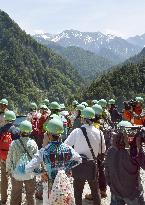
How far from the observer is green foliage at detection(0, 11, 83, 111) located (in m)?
136

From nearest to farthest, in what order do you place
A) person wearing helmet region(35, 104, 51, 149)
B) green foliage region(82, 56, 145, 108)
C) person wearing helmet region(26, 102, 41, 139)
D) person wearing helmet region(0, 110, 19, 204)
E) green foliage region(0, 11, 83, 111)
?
person wearing helmet region(0, 110, 19, 204), person wearing helmet region(35, 104, 51, 149), person wearing helmet region(26, 102, 41, 139), green foliage region(82, 56, 145, 108), green foliage region(0, 11, 83, 111)

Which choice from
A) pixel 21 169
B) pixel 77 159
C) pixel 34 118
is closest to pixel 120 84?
pixel 34 118

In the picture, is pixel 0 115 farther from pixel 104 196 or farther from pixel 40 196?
pixel 104 196

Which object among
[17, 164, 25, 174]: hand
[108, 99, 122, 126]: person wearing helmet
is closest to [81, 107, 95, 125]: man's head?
[17, 164, 25, 174]: hand

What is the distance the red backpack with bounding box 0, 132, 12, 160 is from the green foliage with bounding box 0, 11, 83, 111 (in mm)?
120921

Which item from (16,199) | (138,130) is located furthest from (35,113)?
(138,130)

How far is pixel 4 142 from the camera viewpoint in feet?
25.3

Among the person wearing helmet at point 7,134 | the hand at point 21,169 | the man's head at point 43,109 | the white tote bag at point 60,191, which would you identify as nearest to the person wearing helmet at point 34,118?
the man's head at point 43,109

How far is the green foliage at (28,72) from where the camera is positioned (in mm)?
135875

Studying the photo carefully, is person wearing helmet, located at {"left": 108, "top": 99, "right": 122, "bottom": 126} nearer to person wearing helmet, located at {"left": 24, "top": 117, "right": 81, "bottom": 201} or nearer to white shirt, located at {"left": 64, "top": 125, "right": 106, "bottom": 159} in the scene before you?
white shirt, located at {"left": 64, "top": 125, "right": 106, "bottom": 159}

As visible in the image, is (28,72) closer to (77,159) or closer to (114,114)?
(114,114)

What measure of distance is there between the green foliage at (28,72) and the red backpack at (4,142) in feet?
397

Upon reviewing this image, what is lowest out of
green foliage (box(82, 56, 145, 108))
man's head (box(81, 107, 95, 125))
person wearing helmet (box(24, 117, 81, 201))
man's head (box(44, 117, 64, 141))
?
person wearing helmet (box(24, 117, 81, 201))

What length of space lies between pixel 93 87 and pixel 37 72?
67197mm
